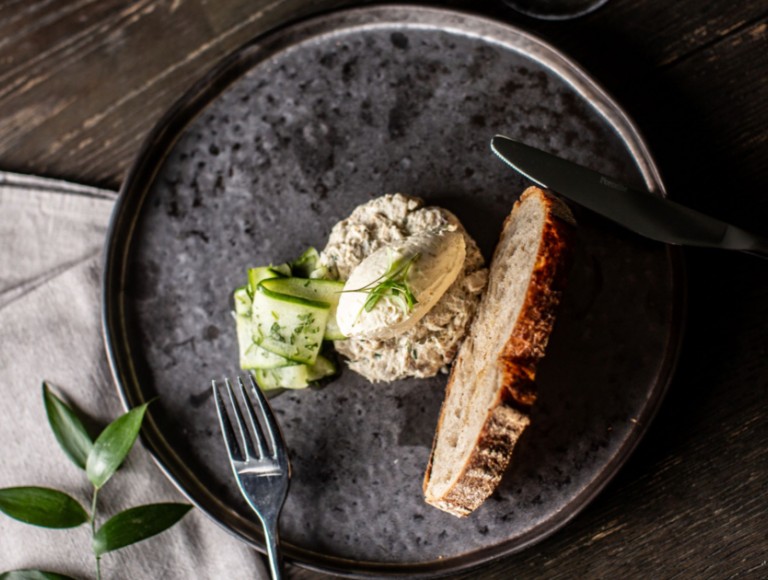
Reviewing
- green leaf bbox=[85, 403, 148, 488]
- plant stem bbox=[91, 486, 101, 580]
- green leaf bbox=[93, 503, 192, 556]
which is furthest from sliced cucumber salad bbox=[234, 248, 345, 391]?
plant stem bbox=[91, 486, 101, 580]

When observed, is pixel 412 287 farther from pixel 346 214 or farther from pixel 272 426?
pixel 272 426

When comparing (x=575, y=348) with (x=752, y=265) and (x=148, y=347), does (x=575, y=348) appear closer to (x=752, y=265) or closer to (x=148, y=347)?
(x=752, y=265)

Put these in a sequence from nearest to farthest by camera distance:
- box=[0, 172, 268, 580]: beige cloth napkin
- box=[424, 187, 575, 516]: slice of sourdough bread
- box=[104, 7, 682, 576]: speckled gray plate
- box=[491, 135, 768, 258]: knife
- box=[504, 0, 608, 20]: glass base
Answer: box=[424, 187, 575, 516]: slice of sourdough bread
box=[491, 135, 768, 258]: knife
box=[104, 7, 682, 576]: speckled gray plate
box=[504, 0, 608, 20]: glass base
box=[0, 172, 268, 580]: beige cloth napkin

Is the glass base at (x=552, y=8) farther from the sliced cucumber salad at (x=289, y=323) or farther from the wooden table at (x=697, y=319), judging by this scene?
the sliced cucumber salad at (x=289, y=323)

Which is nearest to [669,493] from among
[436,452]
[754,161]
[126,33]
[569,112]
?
[436,452]

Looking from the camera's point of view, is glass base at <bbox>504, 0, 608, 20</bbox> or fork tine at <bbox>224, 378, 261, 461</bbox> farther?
glass base at <bbox>504, 0, 608, 20</bbox>

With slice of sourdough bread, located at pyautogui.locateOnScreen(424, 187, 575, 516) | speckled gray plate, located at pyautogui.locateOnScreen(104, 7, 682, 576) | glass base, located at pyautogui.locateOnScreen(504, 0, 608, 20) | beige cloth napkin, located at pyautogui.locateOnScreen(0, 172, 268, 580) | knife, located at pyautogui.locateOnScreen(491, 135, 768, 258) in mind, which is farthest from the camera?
beige cloth napkin, located at pyautogui.locateOnScreen(0, 172, 268, 580)

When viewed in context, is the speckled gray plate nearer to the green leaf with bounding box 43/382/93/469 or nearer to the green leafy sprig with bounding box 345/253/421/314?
the green leaf with bounding box 43/382/93/469

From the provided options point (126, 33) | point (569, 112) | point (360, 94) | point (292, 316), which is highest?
point (126, 33)
